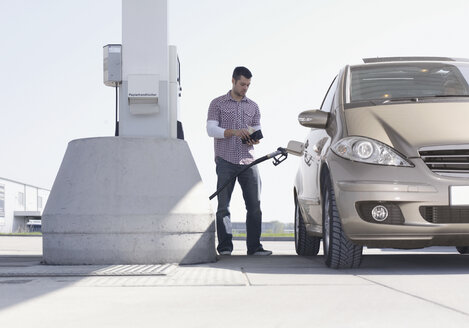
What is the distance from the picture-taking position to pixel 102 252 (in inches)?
232

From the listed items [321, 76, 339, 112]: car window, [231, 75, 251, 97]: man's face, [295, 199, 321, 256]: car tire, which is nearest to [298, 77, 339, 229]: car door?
[321, 76, 339, 112]: car window

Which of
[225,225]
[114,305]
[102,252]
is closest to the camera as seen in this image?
[114,305]

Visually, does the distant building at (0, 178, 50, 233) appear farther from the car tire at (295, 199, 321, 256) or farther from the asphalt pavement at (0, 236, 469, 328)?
the asphalt pavement at (0, 236, 469, 328)

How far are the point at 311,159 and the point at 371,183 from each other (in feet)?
4.59

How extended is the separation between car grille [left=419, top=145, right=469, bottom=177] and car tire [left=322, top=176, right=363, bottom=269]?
0.75m

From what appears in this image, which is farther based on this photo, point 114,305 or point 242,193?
point 242,193

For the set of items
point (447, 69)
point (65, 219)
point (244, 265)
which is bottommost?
point (244, 265)

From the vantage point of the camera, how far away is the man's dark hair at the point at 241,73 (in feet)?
25.8

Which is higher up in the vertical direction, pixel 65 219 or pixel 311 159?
pixel 311 159

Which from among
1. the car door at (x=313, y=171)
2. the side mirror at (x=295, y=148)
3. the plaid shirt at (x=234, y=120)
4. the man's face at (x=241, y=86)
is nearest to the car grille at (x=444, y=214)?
the car door at (x=313, y=171)

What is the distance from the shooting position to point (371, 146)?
5234 millimetres

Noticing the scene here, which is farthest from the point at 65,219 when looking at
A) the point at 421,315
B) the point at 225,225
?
the point at 421,315

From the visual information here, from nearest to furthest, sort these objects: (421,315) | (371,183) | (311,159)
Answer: (421,315), (371,183), (311,159)

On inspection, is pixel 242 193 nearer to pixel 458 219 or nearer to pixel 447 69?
pixel 447 69
